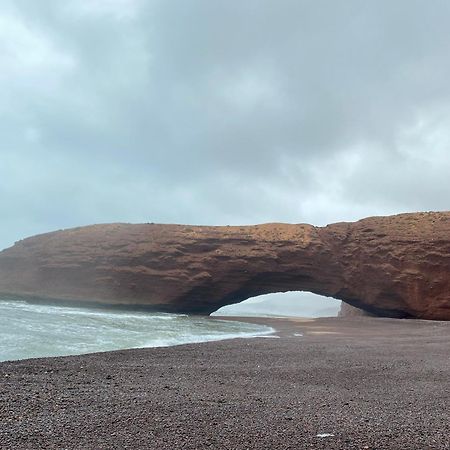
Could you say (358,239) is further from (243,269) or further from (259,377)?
(259,377)

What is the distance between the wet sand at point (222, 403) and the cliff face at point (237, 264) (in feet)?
83.3

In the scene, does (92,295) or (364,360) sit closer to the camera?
(364,360)

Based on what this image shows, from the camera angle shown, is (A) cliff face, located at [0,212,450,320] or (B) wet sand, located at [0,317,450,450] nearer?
(B) wet sand, located at [0,317,450,450]

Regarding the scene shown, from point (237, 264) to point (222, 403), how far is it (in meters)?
29.7

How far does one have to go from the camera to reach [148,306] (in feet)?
121

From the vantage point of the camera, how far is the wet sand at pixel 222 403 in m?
3.44

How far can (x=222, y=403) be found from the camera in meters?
4.72

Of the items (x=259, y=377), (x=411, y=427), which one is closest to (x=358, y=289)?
(x=259, y=377)

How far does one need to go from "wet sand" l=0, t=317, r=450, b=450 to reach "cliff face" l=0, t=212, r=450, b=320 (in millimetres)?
25401

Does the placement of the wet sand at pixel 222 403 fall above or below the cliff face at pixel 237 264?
below

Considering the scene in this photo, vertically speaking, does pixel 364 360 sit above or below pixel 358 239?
below

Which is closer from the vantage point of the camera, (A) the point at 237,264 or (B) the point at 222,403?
(B) the point at 222,403

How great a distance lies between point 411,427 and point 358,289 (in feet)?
103

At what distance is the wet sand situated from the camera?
136 inches
